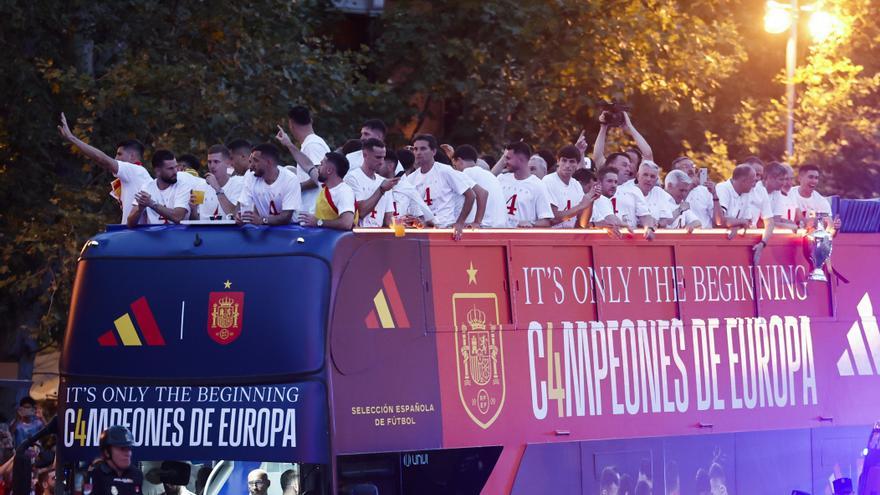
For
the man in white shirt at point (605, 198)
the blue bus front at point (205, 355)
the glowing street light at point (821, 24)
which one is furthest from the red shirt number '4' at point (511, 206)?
the glowing street light at point (821, 24)

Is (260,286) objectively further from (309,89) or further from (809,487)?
(309,89)

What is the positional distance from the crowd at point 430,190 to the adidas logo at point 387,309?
522mm

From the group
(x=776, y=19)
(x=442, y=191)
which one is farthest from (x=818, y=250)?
(x=776, y=19)

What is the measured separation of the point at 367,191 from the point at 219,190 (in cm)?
168

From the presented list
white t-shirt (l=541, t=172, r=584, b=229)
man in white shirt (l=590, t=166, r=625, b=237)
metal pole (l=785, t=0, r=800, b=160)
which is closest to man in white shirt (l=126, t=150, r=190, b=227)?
white t-shirt (l=541, t=172, r=584, b=229)

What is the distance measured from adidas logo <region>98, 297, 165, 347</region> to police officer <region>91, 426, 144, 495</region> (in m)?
1.26

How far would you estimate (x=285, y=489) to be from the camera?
12898mm

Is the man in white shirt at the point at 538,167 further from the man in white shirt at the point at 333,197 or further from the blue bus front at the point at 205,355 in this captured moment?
the blue bus front at the point at 205,355

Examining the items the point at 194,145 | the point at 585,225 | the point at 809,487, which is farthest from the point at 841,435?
the point at 194,145

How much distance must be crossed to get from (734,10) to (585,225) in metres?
20.0

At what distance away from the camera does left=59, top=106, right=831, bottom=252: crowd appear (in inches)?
567

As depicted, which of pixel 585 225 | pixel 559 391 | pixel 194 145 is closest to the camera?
pixel 559 391

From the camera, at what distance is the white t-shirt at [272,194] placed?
14375 millimetres

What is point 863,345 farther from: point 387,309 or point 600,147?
point 387,309
